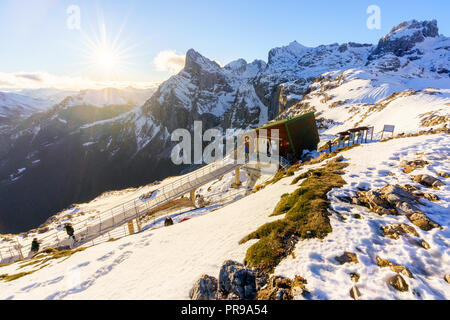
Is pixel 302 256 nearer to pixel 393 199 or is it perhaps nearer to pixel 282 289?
pixel 282 289

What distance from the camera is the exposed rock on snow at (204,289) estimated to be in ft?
18.7

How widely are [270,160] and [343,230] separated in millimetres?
17432

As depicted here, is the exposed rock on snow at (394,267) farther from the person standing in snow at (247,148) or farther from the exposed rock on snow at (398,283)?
the person standing in snow at (247,148)

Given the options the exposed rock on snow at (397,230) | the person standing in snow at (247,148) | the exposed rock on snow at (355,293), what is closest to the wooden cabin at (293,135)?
the person standing in snow at (247,148)

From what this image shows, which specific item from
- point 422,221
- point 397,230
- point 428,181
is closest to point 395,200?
point 422,221

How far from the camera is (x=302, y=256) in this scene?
6.17 m

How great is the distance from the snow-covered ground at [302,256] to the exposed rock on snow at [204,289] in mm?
379

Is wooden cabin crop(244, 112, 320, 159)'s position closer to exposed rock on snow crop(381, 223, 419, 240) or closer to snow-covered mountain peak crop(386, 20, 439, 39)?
exposed rock on snow crop(381, 223, 419, 240)

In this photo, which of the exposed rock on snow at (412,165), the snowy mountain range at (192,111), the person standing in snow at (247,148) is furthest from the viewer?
the snowy mountain range at (192,111)

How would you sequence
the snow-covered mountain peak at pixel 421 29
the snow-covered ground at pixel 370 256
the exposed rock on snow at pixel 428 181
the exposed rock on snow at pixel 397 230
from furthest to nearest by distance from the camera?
1. the snow-covered mountain peak at pixel 421 29
2. the exposed rock on snow at pixel 428 181
3. the exposed rock on snow at pixel 397 230
4. the snow-covered ground at pixel 370 256

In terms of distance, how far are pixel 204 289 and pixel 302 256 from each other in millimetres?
3270

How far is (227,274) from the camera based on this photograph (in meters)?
5.80
